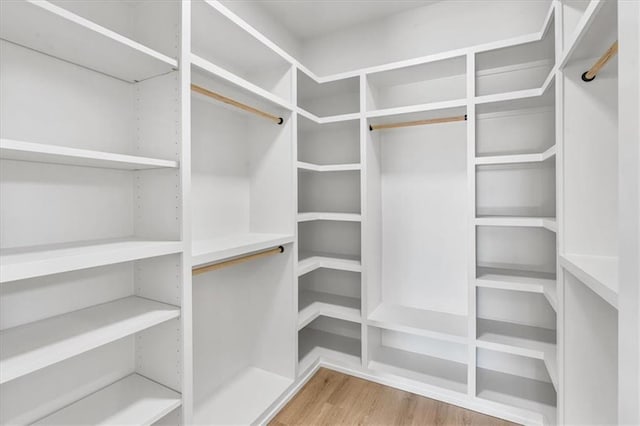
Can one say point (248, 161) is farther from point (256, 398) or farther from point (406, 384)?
point (406, 384)

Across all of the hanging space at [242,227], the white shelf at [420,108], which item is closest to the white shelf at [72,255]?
the hanging space at [242,227]

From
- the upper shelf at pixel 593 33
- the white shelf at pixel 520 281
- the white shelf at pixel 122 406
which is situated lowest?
the white shelf at pixel 122 406

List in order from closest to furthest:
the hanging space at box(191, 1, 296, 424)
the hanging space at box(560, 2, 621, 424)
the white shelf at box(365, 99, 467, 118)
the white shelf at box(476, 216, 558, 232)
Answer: the hanging space at box(560, 2, 621, 424), the white shelf at box(476, 216, 558, 232), the hanging space at box(191, 1, 296, 424), the white shelf at box(365, 99, 467, 118)

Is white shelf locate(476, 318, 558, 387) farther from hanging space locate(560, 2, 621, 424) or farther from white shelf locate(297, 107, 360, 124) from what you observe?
white shelf locate(297, 107, 360, 124)

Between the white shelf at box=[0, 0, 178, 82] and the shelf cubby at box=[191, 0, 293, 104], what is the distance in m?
0.34

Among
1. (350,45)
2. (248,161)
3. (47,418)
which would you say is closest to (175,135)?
(248,161)

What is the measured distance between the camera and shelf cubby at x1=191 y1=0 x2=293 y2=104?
60.5 inches

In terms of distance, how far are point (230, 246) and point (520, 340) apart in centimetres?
190

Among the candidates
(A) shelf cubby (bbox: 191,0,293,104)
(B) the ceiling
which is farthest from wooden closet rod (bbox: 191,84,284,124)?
(B) the ceiling

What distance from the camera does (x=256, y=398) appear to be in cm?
195

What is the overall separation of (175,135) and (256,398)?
1695mm

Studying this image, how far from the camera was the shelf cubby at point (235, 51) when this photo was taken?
5.04 feet

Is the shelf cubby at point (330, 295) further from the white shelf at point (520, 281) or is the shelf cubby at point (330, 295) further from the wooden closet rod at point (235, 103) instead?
the wooden closet rod at point (235, 103)

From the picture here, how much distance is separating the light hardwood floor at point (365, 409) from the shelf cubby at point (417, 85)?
6.46 feet
